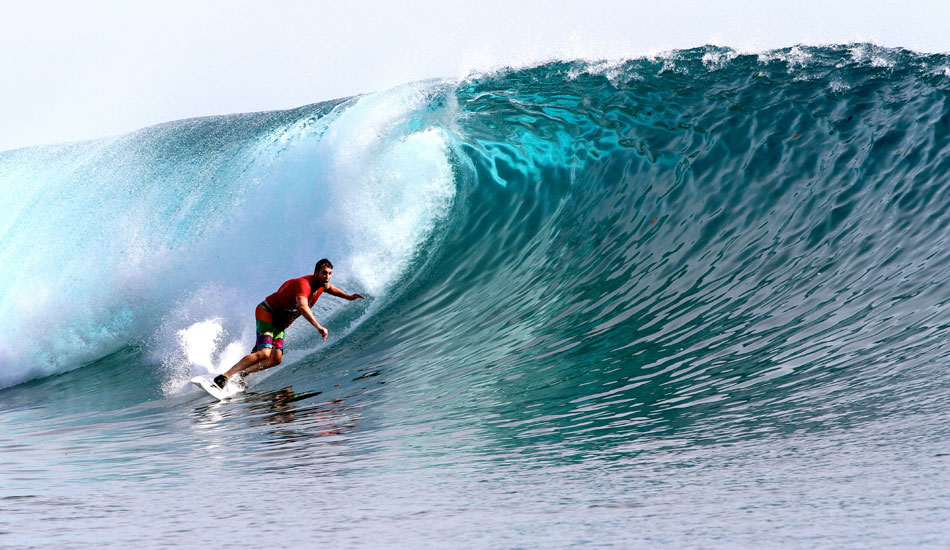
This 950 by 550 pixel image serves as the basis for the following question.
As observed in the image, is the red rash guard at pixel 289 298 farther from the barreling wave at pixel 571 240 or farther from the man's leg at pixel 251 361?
the barreling wave at pixel 571 240

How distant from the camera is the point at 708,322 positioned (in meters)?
6.45

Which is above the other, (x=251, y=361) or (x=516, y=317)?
(x=516, y=317)

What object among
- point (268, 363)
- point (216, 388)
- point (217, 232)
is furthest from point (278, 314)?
point (217, 232)

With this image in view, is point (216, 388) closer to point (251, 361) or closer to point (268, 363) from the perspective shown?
point (251, 361)

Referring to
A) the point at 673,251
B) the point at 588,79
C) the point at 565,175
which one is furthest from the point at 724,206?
the point at 588,79

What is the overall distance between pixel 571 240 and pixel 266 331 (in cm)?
347

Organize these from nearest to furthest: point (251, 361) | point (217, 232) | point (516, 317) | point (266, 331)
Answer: point (251, 361) < point (266, 331) < point (516, 317) < point (217, 232)

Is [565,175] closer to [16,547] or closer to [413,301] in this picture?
[413,301]

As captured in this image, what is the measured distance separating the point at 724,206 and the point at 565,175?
2.38 meters

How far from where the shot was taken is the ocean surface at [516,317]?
3094 millimetres

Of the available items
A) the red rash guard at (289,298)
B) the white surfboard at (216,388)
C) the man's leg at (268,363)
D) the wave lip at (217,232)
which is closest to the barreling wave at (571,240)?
the wave lip at (217,232)

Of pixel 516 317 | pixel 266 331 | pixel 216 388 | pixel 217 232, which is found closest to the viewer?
pixel 216 388

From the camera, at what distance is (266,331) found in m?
7.50

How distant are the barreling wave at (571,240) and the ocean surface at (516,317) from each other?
42 mm
